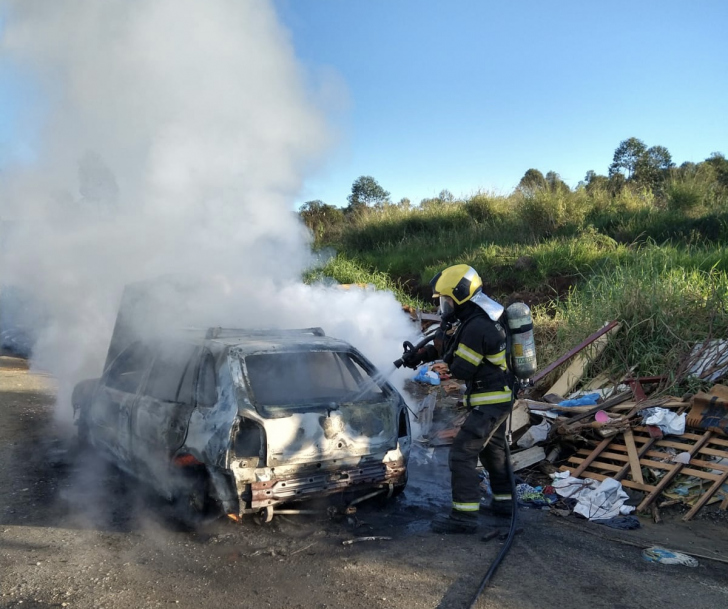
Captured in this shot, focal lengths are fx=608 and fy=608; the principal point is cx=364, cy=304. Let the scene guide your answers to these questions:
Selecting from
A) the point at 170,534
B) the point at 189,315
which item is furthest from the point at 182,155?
the point at 170,534

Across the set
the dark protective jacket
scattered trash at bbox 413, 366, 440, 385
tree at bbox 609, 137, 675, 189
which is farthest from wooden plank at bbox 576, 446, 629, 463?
tree at bbox 609, 137, 675, 189

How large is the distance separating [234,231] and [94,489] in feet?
11.7

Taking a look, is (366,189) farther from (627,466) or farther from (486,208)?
(627,466)

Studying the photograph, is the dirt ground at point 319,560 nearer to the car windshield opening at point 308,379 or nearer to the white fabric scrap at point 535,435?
the car windshield opening at point 308,379

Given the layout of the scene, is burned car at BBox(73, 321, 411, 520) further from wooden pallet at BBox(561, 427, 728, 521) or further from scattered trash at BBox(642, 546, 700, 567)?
wooden pallet at BBox(561, 427, 728, 521)

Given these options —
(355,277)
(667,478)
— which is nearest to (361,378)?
(667,478)

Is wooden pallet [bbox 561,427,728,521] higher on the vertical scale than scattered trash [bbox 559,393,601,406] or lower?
lower

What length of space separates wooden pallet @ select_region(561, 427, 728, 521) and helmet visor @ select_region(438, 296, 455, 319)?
84.6 inches

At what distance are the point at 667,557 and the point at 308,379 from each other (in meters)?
2.71

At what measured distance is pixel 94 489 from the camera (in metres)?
5.07

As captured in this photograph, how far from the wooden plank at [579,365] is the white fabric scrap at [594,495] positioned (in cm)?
208

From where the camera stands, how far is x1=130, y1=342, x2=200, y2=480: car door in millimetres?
4320

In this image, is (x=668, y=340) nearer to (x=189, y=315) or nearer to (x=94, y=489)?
(x=189, y=315)

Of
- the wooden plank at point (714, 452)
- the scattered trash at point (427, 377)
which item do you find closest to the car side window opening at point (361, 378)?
the wooden plank at point (714, 452)
